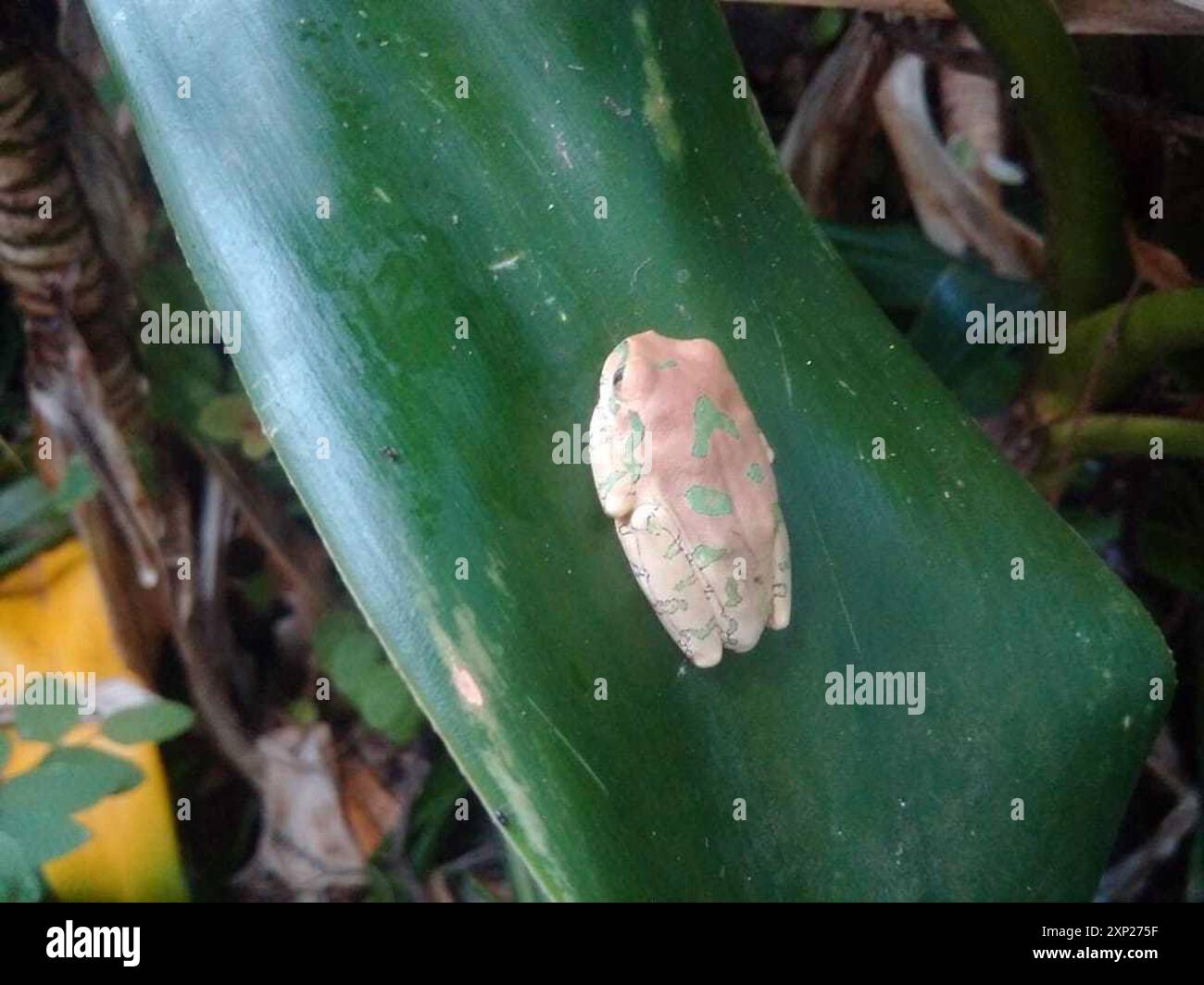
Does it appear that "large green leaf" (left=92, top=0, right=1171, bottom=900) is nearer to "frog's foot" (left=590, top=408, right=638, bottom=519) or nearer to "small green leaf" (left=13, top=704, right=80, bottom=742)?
"frog's foot" (left=590, top=408, right=638, bottom=519)

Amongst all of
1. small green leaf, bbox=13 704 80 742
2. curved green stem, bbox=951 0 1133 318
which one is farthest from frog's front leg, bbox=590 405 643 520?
small green leaf, bbox=13 704 80 742

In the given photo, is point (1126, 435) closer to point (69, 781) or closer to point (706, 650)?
point (706, 650)

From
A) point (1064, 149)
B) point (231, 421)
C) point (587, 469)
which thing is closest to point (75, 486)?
point (231, 421)

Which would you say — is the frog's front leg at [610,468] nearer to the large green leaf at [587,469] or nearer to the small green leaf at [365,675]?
the large green leaf at [587,469]
